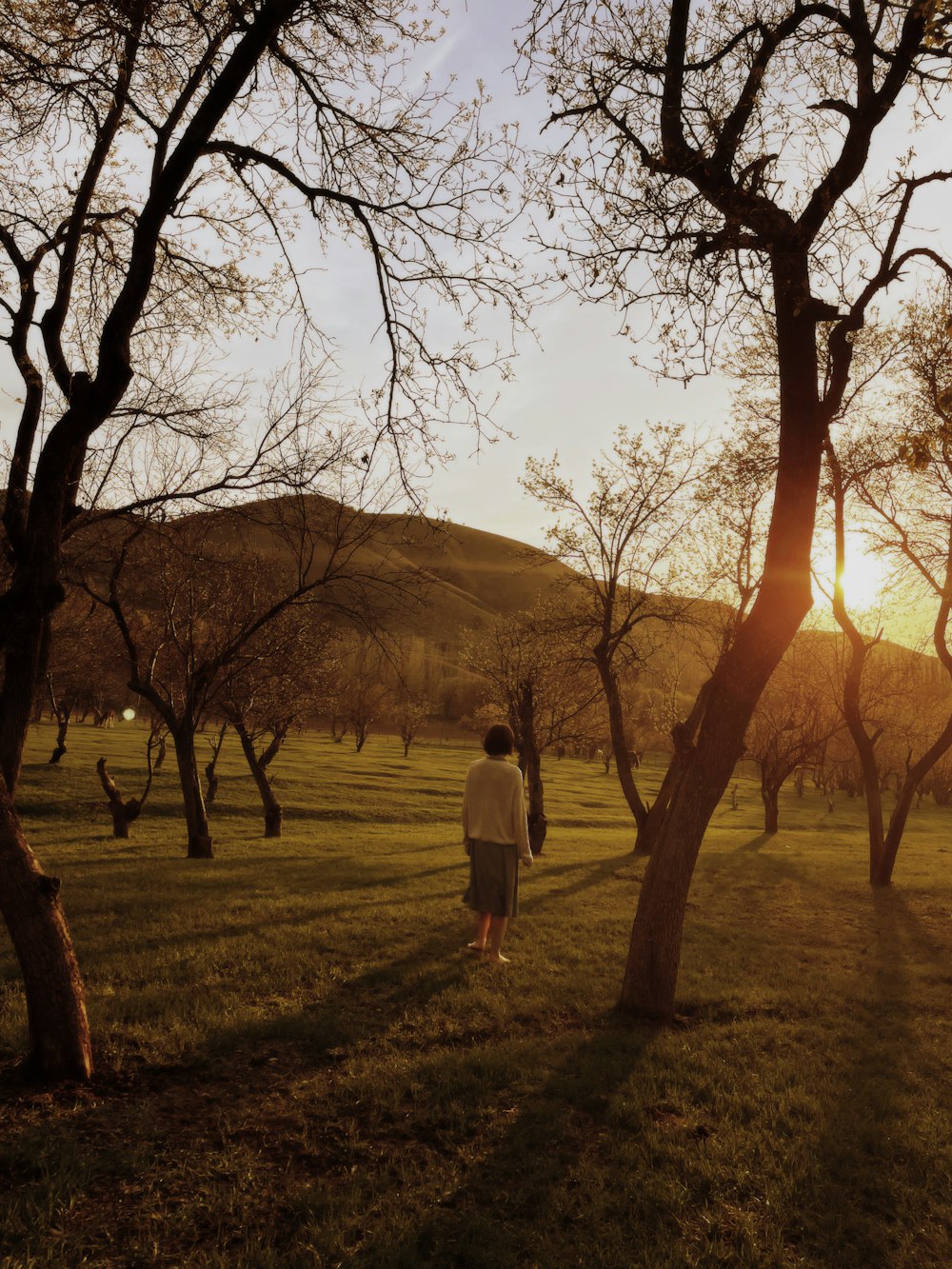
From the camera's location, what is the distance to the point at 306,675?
2569 centimetres

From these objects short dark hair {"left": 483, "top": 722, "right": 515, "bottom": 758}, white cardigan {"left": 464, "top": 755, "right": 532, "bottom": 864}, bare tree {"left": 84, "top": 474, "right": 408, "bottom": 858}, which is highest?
bare tree {"left": 84, "top": 474, "right": 408, "bottom": 858}

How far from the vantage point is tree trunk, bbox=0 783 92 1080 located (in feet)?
15.0

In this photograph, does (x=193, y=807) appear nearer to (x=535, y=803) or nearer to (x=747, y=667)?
(x=535, y=803)

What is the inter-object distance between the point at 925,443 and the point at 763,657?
86.4 inches

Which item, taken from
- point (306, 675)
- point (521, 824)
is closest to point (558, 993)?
point (521, 824)

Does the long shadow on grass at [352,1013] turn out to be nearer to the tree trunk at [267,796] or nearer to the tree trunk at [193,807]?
the tree trunk at [193,807]

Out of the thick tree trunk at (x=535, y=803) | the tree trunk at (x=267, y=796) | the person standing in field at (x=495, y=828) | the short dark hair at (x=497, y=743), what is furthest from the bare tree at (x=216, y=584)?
the thick tree trunk at (x=535, y=803)

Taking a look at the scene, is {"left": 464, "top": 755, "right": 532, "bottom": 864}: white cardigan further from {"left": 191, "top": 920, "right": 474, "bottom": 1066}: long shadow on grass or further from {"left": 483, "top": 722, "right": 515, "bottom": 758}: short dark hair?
{"left": 191, "top": 920, "right": 474, "bottom": 1066}: long shadow on grass

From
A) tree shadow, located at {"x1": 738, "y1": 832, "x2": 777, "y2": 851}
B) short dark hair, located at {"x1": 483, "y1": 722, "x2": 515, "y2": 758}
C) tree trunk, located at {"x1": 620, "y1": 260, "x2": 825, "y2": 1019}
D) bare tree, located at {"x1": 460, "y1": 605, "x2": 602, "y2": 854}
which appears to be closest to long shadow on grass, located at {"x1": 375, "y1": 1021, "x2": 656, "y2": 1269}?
tree trunk, located at {"x1": 620, "y1": 260, "x2": 825, "y2": 1019}

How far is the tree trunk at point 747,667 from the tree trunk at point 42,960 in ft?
15.2

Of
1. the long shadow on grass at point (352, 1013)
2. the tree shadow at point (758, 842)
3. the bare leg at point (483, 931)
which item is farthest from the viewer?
the tree shadow at point (758, 842)

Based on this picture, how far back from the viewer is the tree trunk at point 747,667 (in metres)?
6.88

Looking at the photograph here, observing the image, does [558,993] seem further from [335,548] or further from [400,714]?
[400,714]

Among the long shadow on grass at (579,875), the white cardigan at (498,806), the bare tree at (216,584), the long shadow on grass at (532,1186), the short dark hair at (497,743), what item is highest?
the bare tree at (216,584)
